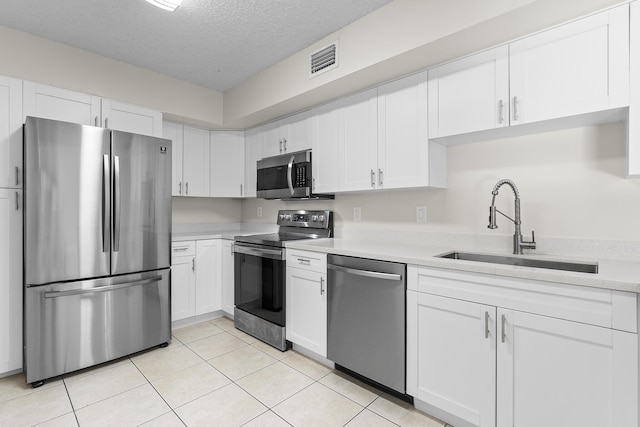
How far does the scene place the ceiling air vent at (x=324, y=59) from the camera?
2.37 meters

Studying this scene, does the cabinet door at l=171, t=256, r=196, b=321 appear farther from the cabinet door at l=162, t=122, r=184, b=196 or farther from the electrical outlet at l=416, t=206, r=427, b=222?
the electrical outlet at l=416, t=206, r=427, b=222

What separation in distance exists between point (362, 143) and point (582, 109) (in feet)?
4.52

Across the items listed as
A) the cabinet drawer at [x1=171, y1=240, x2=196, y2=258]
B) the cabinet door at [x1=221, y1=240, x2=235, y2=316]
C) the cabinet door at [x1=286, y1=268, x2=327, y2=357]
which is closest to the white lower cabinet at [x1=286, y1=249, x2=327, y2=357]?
the cabinet door at [x1=286, y1=268, x2=327, y2=357]

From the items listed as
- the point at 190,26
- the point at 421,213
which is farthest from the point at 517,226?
the point at 190,26

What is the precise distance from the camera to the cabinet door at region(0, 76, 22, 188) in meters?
2.18

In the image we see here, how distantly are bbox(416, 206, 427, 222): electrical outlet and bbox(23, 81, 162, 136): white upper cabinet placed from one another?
2.57m

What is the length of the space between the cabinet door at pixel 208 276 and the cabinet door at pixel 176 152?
0.69 meters

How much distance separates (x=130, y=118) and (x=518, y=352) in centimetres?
338

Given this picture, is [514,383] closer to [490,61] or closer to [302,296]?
[302,296]

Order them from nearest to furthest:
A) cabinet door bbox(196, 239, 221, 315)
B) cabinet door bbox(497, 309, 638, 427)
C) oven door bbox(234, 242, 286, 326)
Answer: cabinet door bbox(497, 309, 638, 427), oven door bbox(234, 242, 286, 326), cabinet door bbox(196, 239, 221, 315)

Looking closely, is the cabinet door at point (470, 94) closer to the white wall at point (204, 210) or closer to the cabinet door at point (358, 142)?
the cabinet door at point (358, 142)

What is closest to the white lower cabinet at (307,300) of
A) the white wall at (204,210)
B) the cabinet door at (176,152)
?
the cabinet door at (176,152)

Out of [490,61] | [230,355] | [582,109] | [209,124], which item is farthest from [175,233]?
[582,109]

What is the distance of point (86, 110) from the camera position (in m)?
2.62
